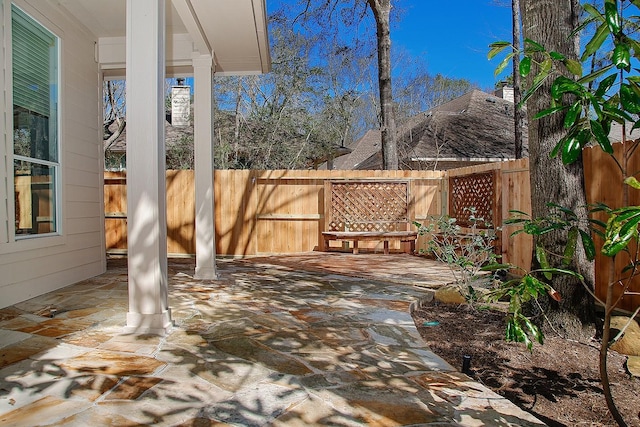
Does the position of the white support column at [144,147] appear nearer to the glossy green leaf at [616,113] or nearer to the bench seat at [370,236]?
the glossy green leaf at [616,113]

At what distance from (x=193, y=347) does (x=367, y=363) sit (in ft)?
3.46

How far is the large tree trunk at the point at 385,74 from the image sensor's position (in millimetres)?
9594

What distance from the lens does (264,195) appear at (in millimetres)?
7801

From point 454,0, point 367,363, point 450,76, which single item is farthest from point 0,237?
point 450,76

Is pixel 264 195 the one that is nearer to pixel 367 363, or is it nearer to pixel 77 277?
pixel 77 277

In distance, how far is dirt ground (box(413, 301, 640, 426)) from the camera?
216 cm

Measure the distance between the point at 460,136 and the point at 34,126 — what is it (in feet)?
40.8

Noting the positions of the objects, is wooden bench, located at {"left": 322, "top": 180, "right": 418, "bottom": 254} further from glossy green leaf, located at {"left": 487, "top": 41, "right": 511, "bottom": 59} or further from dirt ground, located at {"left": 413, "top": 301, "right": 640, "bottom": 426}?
glossy green leaf, located at {"left": 487, "top": 41, "right": 511, "bottom": 59}

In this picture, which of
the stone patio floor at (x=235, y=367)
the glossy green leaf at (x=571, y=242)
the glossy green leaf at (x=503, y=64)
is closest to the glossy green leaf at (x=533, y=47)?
the glossy green leaf at (x=503, y=64)

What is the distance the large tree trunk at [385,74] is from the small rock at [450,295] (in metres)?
5.64

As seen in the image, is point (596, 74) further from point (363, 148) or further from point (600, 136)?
point (363, 148)

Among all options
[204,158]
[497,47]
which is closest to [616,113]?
[497,47]

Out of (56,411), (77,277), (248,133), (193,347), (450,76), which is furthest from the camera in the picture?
(450,76)

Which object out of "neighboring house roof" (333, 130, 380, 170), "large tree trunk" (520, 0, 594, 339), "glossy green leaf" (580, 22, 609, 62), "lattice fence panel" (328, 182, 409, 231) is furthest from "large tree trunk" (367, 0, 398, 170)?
"neighboring house roof" (333, 130, 380, 170)
